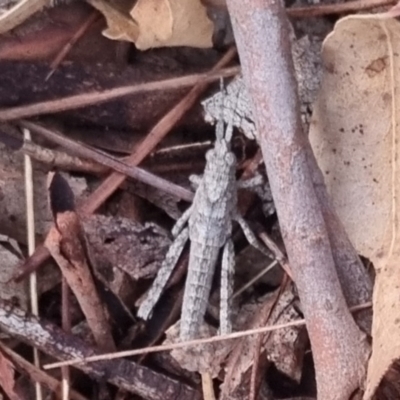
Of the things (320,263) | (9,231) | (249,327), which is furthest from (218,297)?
(9,231)

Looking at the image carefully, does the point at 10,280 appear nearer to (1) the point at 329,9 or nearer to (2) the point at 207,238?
(2) the point at 207,238

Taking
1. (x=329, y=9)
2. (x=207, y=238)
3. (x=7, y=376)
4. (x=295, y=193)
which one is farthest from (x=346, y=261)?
(x=7, y=376)

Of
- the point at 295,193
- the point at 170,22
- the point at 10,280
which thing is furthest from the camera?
the point at 10,280

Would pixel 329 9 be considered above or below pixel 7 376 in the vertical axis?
above

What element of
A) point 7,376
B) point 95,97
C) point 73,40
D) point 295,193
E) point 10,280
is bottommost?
point 7,376

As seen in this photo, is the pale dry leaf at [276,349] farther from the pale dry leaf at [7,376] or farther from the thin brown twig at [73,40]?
the thin brown twig at [73,40]

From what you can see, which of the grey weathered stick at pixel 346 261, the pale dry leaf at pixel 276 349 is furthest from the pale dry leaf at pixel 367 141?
the pale dry leaf at pixel 276 349
